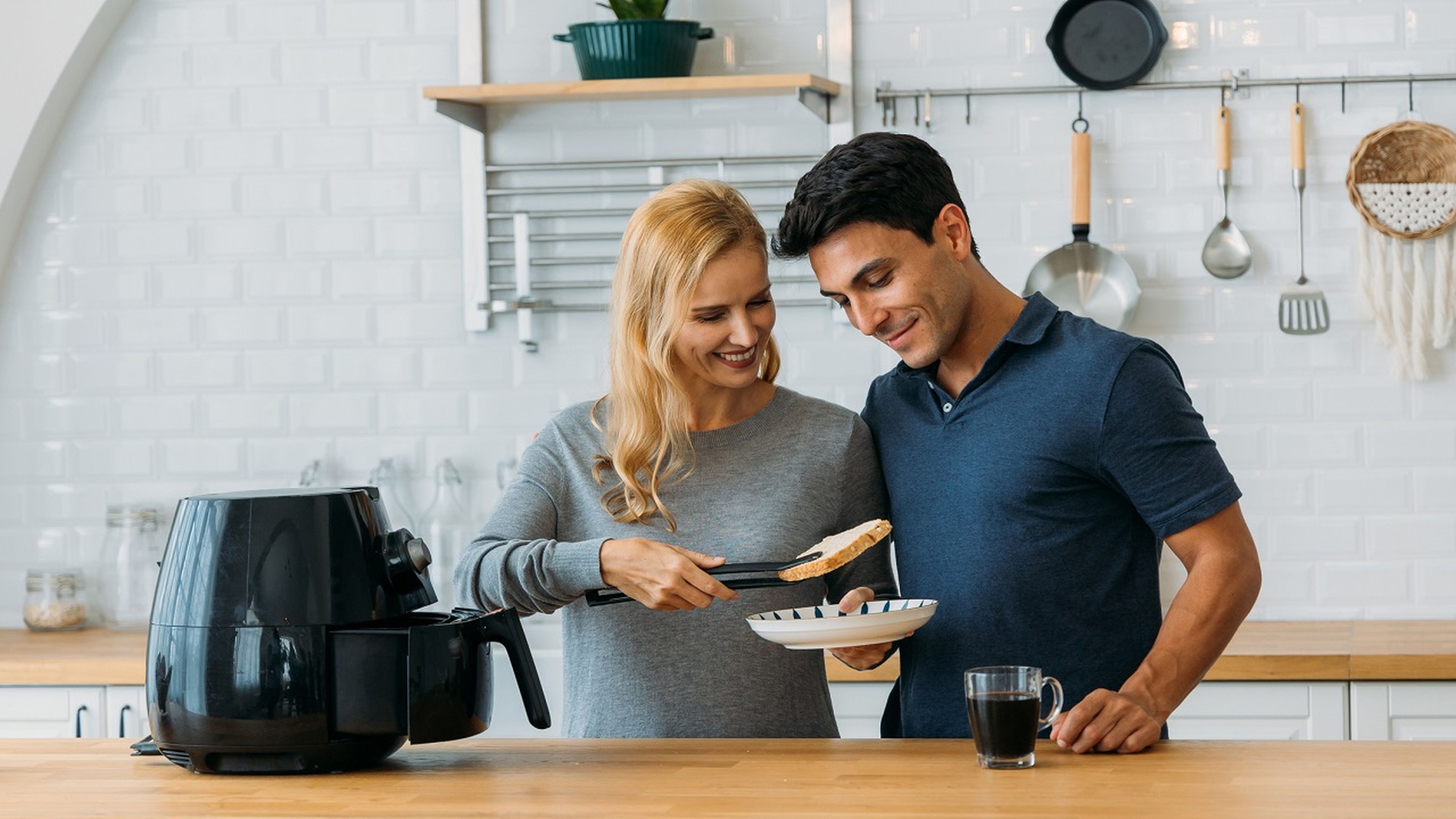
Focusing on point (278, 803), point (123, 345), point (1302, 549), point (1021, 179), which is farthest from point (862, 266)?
point (123, 345)

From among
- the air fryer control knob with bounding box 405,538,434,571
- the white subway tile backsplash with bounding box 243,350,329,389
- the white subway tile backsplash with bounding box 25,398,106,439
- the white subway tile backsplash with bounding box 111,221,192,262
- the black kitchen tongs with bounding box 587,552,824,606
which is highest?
the white subway tile backsplash with bounding box 111,221,192,262

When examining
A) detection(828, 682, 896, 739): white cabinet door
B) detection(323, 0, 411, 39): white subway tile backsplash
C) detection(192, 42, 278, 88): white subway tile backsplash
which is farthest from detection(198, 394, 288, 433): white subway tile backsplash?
detection(828, 682, 896, 739): white cabinet door

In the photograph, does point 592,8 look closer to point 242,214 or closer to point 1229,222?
point 242,214

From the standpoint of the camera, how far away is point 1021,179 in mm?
3625

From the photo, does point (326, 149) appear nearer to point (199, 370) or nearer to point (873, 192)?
point (199, 370)

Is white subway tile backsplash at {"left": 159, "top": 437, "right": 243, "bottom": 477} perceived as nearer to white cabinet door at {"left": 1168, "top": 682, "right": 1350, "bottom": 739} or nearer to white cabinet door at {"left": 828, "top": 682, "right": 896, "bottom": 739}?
white cabinet door at {"left": 828, "top": 682, "right": 896, "bottom": 739}

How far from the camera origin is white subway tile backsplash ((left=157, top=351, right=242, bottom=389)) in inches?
153

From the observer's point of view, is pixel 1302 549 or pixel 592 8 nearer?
pixel 1302 549

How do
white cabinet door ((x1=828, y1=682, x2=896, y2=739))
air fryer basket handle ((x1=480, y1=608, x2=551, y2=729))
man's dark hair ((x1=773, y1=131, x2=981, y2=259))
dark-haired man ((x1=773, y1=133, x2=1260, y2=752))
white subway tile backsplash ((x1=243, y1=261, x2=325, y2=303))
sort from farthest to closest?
white subway tile backsplash ((x1=243, y1=261, x2=325, y2=303)), white cabinet door ((x1=828, y1=682, x2=896, y2=739)), man's dark hair ((x1=773, y1=131, x2=981, y2=259)), dark-haired man ((x1=773, y1=133, x2=1260, y2=752)), air fryer basket handle ((x1=480, y1=608, x2=551, y2=729))

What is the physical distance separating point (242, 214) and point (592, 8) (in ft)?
3.43

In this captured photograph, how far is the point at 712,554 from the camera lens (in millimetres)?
2082

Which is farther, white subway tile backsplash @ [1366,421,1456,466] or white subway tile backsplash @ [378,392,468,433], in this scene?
white subway tile backsplash @ [378,392,468,433]

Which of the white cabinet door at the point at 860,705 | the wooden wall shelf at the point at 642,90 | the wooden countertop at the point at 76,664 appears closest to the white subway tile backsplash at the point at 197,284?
the wooden wall shelf at the point at 642,90

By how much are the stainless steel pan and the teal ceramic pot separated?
0.94m
